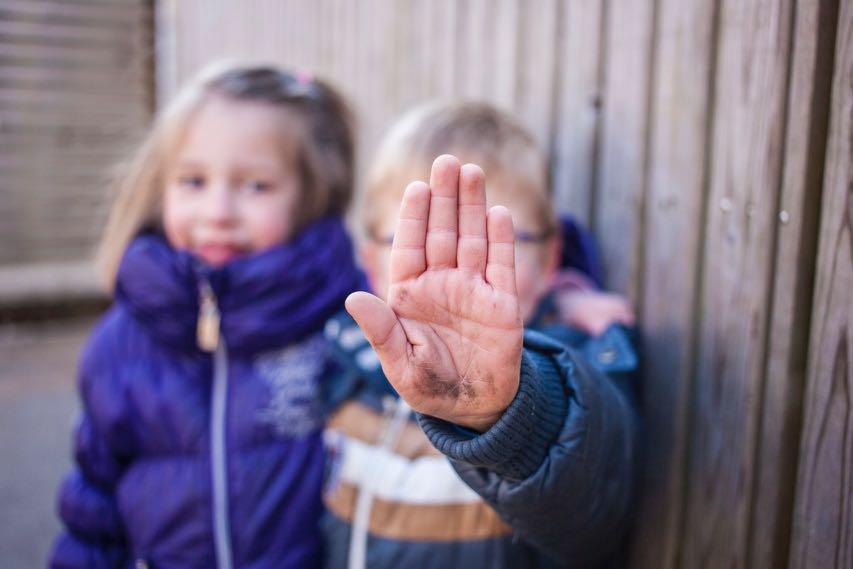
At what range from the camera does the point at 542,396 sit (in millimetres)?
1142

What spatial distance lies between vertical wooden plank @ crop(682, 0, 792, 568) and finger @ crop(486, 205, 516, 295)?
534 millimetres

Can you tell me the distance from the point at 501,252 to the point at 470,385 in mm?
188

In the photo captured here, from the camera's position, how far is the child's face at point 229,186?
193 cm

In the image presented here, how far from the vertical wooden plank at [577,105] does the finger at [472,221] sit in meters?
0.99

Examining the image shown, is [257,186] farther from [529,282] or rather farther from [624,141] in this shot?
[624,141]

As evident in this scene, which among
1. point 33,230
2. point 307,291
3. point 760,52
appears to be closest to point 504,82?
point 307,291

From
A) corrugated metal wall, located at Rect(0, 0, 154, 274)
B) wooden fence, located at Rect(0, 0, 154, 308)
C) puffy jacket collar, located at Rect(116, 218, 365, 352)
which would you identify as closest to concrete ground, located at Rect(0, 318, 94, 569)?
wooden fence, located at Rect(0, 0, 154, 308)

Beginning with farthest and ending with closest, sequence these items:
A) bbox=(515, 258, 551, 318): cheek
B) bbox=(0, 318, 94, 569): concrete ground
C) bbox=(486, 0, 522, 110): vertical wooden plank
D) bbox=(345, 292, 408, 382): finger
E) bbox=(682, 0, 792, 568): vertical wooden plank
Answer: bbox=(0, 318, 94, 569): concrete ground
bbox=(486, 0, 522, 110): vertical wooden plank
bbox=(515, 258, 551, 318): cheek
bbox=(682, 0, 792, 568): vertical wooden plank
bbox=(345, 292, 408, 382): finger

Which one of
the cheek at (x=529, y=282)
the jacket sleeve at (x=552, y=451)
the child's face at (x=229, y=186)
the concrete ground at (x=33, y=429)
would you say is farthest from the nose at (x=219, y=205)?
the concrete ground at (x=33, y=429)

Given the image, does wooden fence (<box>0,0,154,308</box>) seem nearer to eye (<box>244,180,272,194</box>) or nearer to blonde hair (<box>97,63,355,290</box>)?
blonde hair (<box>97,63,355,290</box>)

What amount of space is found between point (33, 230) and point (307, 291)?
5.49 meters

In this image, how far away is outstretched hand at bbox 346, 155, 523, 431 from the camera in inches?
40.5

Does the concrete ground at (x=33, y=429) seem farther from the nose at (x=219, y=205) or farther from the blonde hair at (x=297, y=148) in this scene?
the nose at (x=219, y=205)

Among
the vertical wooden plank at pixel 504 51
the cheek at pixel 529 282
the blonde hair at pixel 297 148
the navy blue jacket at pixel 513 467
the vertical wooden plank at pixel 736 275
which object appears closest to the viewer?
the navy blue jacket at pixel 513 467
